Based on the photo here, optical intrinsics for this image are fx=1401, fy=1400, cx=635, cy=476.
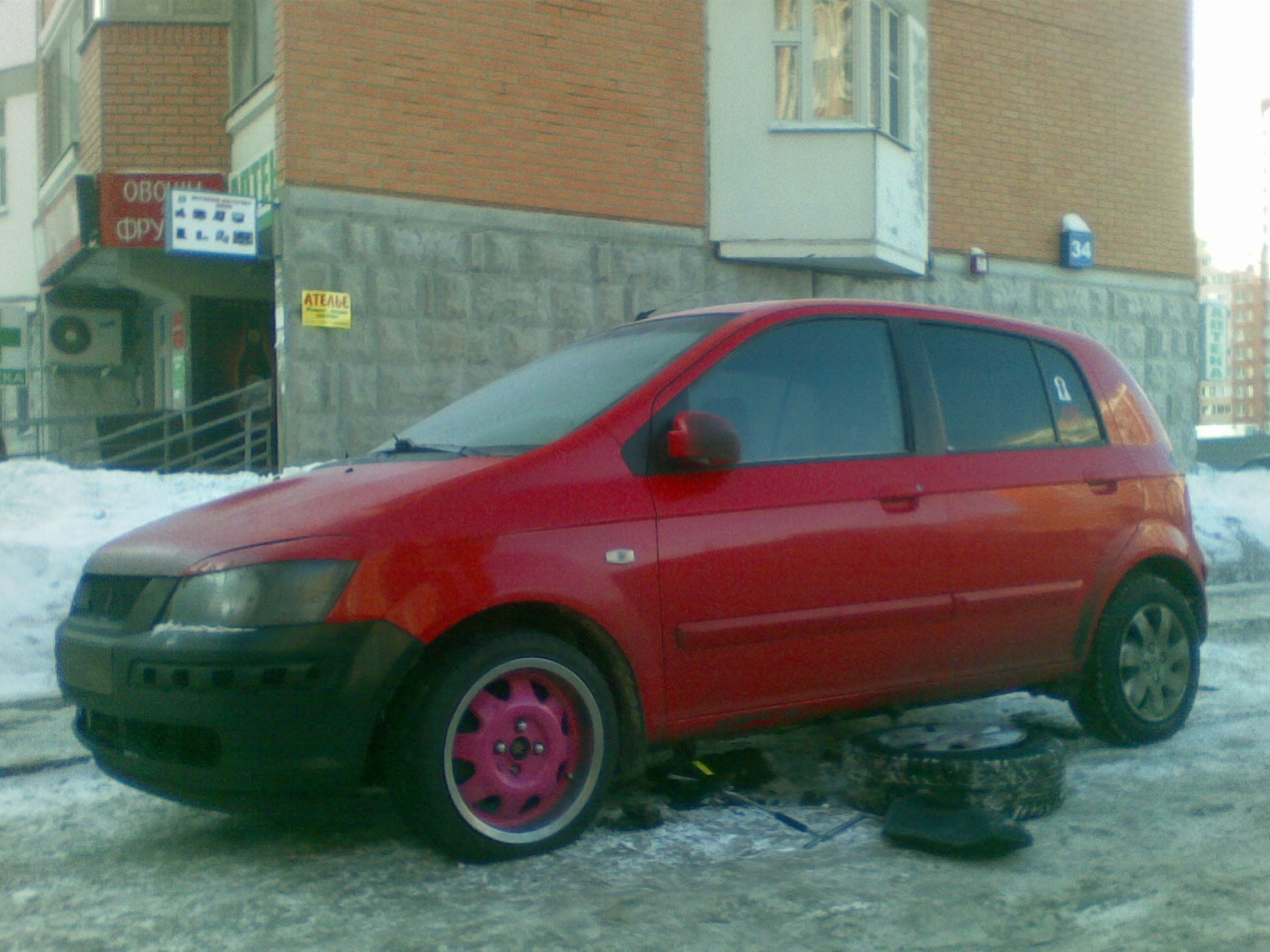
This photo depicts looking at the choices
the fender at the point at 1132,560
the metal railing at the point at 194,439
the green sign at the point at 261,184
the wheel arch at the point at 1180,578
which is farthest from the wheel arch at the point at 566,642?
the metal railing at the point at 194,439

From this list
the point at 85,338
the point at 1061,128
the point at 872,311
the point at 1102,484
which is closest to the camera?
the point at 872,311

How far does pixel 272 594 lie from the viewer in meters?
3.64

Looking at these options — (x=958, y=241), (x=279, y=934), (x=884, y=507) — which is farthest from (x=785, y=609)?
(x=958, y=241)

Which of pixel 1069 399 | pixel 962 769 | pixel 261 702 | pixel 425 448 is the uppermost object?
pixel 1069 399

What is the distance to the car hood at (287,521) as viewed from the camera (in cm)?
372

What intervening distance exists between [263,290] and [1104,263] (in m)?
10.5

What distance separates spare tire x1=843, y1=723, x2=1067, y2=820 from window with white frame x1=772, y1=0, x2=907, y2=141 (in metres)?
11.0

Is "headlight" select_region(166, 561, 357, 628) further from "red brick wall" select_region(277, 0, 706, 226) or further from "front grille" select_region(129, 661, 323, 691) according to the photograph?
"red brick wall" select_region(277, 0, 706, 226)

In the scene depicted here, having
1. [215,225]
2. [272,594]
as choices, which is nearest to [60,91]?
[215,225]

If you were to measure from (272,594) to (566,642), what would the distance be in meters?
0.85

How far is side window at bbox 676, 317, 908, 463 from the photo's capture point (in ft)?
14.7

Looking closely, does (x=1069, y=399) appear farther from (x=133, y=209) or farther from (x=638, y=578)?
(x=133, y=209)

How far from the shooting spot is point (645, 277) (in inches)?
550

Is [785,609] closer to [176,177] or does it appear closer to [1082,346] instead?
[1082,346]
